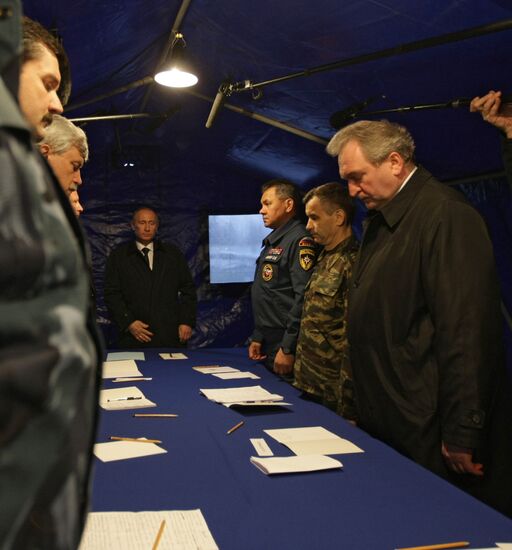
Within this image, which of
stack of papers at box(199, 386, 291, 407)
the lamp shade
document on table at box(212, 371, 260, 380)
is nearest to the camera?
stack of papers at box(199, 386, 291, 407)

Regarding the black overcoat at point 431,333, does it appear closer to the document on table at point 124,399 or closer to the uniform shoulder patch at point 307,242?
the document on table at point 124,399

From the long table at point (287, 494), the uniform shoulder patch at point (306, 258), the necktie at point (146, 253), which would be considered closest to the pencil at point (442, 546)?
the long table at point (287, 494)

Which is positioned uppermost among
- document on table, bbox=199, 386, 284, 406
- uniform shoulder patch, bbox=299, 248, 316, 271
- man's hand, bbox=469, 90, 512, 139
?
man's hand, bbox=469, 90, 512, 139

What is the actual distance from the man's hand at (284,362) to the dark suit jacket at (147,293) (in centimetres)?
159

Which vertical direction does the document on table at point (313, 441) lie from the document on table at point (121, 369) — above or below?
above

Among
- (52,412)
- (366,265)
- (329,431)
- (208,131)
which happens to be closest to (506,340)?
(366,265)

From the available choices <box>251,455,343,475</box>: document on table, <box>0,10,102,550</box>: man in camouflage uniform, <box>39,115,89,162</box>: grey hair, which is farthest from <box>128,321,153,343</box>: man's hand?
<box>0,10,102,550</box>: man in camouflage uniform

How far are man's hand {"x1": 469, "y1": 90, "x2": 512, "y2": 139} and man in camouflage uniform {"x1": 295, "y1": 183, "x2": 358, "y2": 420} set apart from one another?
900 millimetres

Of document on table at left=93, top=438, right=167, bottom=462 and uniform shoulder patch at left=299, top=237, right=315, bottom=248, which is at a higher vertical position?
uniform shoulder patch at left=299, top=237, right=315, bottom=248

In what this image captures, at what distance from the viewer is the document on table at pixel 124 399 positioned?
2076 mm

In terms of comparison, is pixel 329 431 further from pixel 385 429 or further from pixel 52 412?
pixel 52 412

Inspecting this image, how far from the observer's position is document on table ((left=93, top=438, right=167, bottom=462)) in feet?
4.91

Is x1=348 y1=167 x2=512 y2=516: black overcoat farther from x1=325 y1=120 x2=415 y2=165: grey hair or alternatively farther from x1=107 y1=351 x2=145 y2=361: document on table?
x1=107 y1=351 x2=145 y2=361: document on table

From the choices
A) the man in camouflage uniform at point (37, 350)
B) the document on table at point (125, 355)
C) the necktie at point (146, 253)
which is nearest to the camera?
the man in camouflage uniform at point (37, 350)
